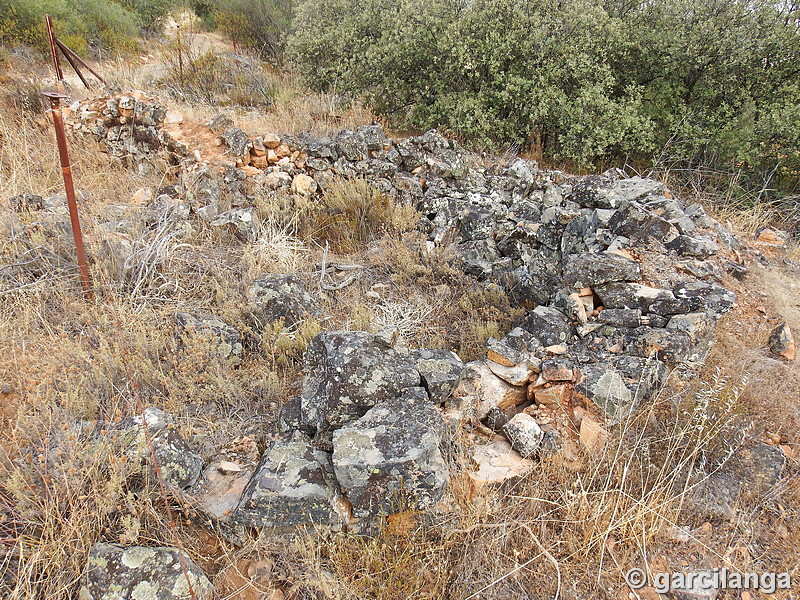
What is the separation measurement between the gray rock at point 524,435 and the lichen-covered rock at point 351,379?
0.59 meters

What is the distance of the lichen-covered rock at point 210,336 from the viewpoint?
2.98 m

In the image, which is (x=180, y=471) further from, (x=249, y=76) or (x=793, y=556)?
(x=249, y=76)

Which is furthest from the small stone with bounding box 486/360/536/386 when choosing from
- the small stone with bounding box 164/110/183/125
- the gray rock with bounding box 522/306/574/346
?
the small stone with bounding box 164/110/183/125

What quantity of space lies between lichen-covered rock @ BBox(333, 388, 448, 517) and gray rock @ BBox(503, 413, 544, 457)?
0.52 m

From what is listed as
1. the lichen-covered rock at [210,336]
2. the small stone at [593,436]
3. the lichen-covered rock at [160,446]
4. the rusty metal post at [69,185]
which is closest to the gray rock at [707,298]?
the small stone at [593,436]

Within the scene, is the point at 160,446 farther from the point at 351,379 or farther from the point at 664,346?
the point at 664,346

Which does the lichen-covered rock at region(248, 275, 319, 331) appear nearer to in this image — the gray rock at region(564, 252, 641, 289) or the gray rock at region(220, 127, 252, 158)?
the gray rock at region(564, 252, 641, 289)

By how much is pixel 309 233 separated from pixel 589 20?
494cm

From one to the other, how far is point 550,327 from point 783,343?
1.54 m

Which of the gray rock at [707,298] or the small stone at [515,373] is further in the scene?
the gray rock at [707,298]

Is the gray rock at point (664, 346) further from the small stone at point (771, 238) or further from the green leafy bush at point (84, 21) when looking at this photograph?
the green leafy bush at point (84, 21)

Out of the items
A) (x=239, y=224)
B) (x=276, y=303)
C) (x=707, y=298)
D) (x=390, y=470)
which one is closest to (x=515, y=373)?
(x=390, y=470)

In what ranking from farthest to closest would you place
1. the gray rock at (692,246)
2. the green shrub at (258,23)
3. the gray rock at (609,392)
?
the green shrub at (258,23) → the gray rock at (692,246) → the gray rock at (609,392)

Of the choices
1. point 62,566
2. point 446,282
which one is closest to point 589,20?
point 446,282
